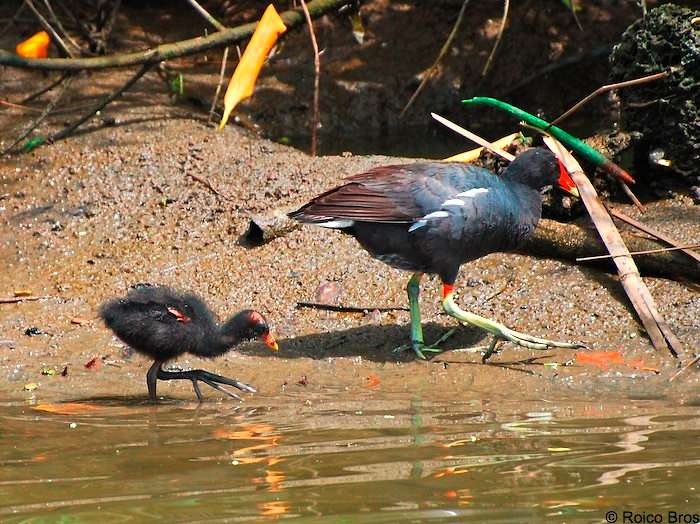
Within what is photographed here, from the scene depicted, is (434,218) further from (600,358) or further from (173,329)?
(173,329)

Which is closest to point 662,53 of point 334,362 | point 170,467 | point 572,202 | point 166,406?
point 572,202

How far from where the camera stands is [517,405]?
5.89 metres

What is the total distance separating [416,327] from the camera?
22.9ft

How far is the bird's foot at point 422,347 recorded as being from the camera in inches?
271

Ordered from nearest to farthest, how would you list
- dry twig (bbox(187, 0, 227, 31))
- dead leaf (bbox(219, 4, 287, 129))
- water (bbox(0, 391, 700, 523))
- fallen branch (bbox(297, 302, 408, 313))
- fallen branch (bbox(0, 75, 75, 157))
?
water (bbox(0, 391, 700, 523)), fallen branch (bbox(297, 302, 408, 313)), dead leaf (bbox(219, 4, 287, 129)), dry twig (bbox(187, 0, 227, 31)), fallen branch (bbox(0, 75, 75, 157))

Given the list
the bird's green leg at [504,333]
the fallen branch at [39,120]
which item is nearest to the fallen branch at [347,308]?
the bird's green leg at [504,333]

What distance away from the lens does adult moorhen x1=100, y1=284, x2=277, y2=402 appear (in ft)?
20.9

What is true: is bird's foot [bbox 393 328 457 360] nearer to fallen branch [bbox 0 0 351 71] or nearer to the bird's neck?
the bird's neck

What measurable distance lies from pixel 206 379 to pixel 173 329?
1.05ft

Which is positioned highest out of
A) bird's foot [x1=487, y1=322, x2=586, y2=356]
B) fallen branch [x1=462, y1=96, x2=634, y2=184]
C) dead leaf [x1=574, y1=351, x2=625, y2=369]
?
fallen branch [x1=462, y1=96, x2=634, y2=184]

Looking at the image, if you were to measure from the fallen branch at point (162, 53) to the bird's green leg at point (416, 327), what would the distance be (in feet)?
10.1

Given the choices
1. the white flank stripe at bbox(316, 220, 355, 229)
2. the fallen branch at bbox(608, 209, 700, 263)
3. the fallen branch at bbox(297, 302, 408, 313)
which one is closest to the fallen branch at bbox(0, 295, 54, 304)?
the fallen branch at bbox(297, 302, 408, 313)

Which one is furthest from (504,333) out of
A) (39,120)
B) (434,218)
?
(39,120)

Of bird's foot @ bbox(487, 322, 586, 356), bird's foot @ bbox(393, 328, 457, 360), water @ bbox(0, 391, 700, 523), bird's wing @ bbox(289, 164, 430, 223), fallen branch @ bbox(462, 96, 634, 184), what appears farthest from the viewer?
fallen branch @ bbox(462, 96, 634, 184)
